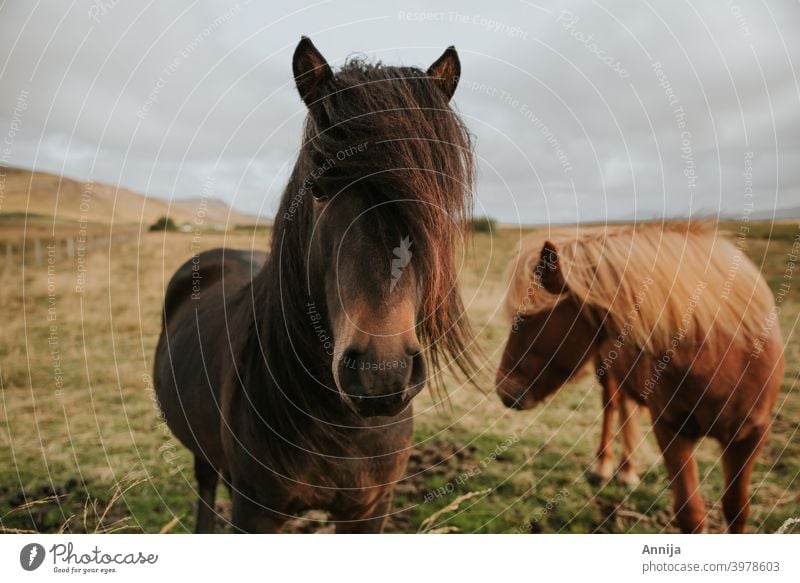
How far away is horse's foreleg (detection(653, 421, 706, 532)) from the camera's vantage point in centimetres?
305

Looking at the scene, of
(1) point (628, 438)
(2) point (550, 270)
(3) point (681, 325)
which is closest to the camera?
(3) point (681, 325)

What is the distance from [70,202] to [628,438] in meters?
5.20

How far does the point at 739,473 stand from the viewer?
301cm

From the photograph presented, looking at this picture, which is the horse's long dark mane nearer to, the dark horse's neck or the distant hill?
the dark horse's neck

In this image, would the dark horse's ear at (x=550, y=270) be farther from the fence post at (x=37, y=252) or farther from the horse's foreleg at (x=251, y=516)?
A: the fence post at (x=37, y=252)

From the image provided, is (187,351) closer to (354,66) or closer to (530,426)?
(354,66)

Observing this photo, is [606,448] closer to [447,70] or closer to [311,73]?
[447,70]

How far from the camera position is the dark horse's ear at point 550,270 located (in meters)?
3.03

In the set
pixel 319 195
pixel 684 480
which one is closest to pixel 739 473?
pixel 684 480

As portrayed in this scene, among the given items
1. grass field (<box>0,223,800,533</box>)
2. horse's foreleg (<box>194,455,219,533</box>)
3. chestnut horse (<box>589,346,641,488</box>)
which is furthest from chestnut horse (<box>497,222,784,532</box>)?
horse's foreleg (<box>194,455,219,533</box>)

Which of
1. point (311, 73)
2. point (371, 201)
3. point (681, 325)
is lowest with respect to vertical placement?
point (681, 325)

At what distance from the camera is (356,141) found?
1.67 m
